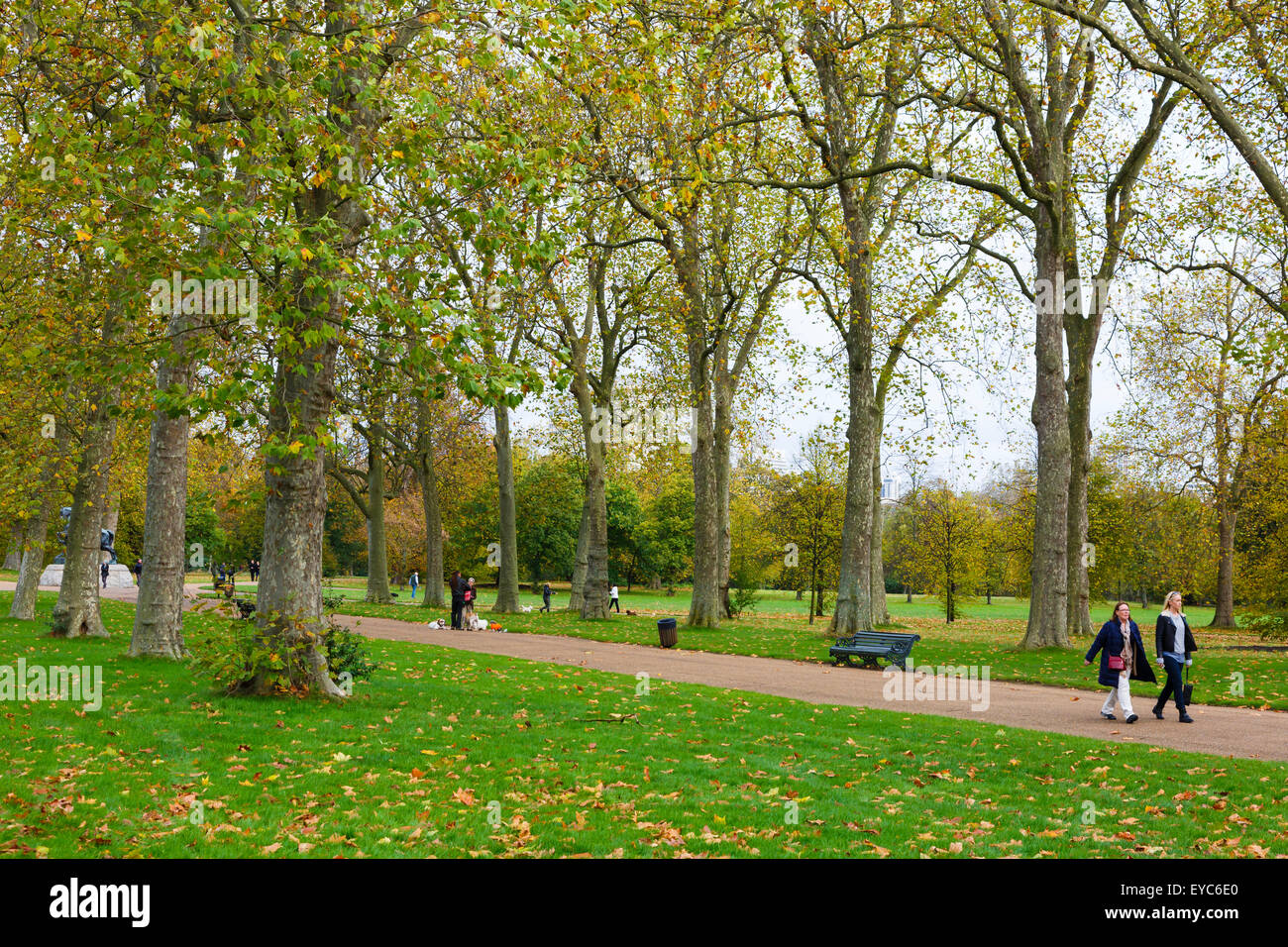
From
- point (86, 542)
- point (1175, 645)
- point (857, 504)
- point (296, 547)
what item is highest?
point (857, 504)

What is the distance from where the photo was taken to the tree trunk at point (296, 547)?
1165 centimetres

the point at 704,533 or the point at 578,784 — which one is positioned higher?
the point at 704,533

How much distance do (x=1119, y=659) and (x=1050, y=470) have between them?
9786 mm

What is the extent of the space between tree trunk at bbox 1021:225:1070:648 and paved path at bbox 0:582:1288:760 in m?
5.18

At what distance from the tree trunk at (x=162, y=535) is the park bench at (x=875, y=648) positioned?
42.0ft

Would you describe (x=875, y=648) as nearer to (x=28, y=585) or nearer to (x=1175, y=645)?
(x=1175, y=645)

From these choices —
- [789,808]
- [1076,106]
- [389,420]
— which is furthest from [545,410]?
[789,808]

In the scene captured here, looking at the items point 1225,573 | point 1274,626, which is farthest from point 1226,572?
point 1274,626

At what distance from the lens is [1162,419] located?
38125mm

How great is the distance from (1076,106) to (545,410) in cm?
2347

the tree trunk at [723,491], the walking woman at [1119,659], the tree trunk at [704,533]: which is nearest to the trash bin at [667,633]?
the tree trunk at [704,533]

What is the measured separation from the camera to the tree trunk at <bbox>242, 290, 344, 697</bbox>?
11648 mm

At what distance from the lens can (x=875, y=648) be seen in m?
19.5
